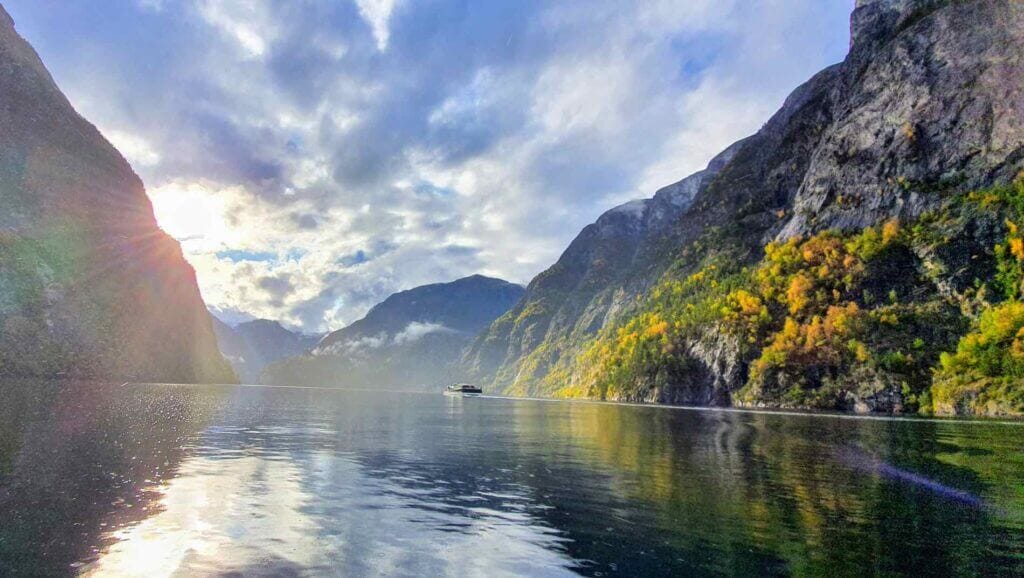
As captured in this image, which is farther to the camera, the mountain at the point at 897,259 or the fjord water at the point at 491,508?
the mountain at the point at 897,259

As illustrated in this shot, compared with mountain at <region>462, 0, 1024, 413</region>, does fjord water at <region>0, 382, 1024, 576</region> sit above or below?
below

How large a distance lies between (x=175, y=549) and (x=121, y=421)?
4712 centimetres

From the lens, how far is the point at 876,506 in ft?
78.9

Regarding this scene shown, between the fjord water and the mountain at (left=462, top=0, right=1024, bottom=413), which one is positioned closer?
the fjord water

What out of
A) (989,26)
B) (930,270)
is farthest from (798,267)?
(989,26)

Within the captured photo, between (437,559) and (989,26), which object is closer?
(437,559)

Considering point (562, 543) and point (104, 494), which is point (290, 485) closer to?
point (104, 494)

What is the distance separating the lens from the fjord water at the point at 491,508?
52.0 feet

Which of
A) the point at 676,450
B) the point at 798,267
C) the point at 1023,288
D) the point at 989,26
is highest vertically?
the point at 989,26

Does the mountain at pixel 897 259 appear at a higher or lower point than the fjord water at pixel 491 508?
higher

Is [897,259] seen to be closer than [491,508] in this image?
No

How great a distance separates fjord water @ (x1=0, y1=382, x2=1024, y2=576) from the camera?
15.8 m

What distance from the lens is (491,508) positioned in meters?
23.1

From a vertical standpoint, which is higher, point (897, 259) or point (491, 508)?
point (897, 259)
